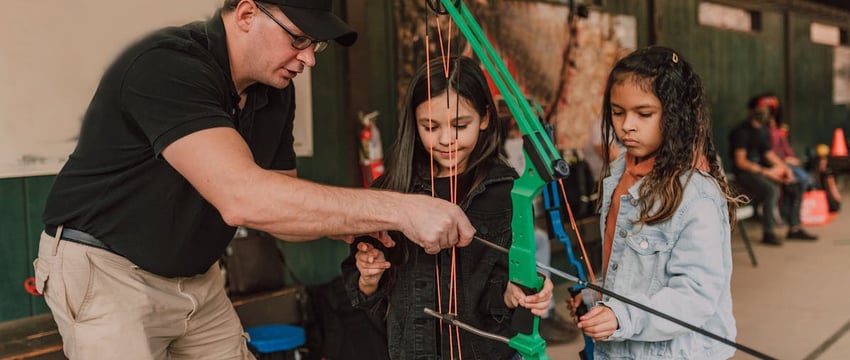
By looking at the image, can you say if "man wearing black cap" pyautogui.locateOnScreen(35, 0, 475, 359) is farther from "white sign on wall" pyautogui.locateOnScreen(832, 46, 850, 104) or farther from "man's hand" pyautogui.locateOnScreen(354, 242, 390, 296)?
"white sign on wall" pyautogui.locateOnScreen(832, 46, 850, 104)

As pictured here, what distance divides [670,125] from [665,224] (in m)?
0.21

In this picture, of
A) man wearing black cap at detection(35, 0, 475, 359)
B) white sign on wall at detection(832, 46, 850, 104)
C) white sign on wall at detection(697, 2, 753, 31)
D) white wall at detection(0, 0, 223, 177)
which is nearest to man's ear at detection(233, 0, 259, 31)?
man wearing black cap at detection(35, 0, 475, 359)

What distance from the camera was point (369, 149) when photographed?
11.8 ft

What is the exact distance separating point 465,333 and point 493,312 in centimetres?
9

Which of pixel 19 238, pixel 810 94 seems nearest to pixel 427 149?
pixel 19 238

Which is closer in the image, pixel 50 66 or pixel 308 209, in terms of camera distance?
pixel 308 209

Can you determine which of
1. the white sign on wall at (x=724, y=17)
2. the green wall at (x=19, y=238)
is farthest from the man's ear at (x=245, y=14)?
the white sign on wall at (x=724, y=17)

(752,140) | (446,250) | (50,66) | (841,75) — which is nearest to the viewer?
(446,250)

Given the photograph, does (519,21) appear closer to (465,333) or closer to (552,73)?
(552,73)

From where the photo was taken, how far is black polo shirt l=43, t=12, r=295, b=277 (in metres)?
1.44

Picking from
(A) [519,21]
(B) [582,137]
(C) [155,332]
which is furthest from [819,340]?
(C) [155,332]

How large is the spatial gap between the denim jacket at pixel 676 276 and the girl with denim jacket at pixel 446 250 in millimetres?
261

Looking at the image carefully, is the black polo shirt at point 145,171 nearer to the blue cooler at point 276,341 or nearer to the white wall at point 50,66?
the white wall at point 50,66

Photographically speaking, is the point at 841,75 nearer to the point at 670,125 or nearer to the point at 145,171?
the point at 670,125
